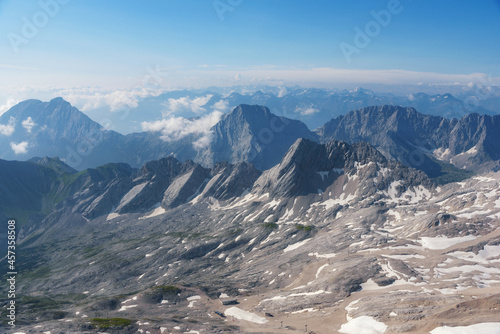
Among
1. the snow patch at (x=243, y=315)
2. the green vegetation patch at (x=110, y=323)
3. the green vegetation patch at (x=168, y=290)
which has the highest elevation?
the green vegetation patch at (x=110, y=323)

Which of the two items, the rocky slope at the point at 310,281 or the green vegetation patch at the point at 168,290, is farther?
the green vegetation patch at the point at 168,290

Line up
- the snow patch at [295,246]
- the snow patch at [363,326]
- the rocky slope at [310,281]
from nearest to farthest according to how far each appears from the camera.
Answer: the snow patch at [363,326], the rocky slope at [310,281], the snow patch at [295,246]

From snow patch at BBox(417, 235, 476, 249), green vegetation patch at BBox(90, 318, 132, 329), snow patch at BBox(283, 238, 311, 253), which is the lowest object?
snow patch at BBox(283, 238, 311, 253)

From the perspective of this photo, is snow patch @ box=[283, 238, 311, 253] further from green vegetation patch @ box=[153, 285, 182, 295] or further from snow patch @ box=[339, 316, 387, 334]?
snow patch @ box=[339, 316, 387, 334]

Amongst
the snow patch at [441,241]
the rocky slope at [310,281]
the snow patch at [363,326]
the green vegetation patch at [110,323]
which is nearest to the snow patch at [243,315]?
the rocky slope at [310,281]

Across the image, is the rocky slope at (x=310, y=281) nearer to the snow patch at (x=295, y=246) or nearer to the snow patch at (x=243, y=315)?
the snow patch at (x=243, y=315)

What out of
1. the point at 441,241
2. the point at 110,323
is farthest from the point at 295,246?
the point at 110,323

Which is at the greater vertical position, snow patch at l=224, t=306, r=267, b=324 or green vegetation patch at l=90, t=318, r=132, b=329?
green vegetation patch at l=90, t=318, r=132, b=329

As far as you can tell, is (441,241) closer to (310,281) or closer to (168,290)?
(310,281)

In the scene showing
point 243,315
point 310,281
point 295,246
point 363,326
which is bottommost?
point 295,246

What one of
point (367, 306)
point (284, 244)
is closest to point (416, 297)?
point (367, 306)

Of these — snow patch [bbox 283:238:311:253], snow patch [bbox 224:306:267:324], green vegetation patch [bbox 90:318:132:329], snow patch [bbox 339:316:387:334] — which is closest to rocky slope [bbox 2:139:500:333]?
snow patch [bbox 224:306:267:324]
